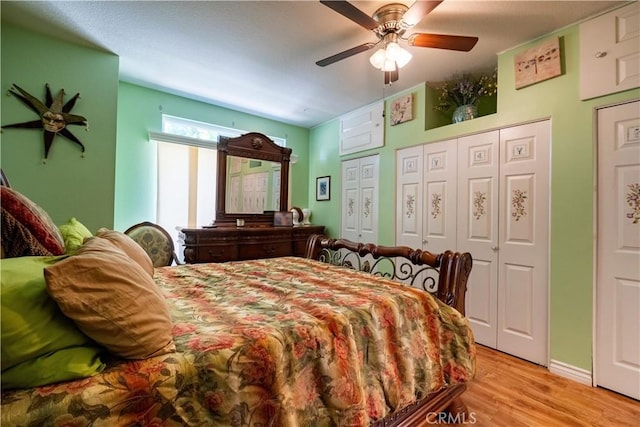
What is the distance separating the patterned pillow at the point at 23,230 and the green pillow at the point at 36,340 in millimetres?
486

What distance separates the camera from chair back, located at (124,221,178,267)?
281cm

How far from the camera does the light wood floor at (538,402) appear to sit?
1.65 m

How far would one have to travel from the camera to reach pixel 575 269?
6.91ft

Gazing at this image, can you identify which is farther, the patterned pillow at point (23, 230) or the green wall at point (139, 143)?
the green wall at point (139, 143)

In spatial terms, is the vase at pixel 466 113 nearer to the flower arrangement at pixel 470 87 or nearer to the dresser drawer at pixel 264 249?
the flower arrangement at pixel 470 87

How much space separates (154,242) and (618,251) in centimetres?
374

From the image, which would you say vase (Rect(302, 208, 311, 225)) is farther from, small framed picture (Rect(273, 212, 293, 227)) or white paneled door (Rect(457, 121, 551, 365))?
white paneled door (Rect(457, 121, 551, 365))

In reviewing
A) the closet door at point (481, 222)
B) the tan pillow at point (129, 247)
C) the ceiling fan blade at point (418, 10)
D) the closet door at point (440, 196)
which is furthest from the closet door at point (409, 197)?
the tan pillow at point (129, 247)

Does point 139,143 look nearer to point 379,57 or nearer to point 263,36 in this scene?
point 263,36

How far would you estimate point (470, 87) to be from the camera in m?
2.84

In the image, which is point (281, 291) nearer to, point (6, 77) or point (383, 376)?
point (383, 376)

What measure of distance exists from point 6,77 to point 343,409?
3.18 m

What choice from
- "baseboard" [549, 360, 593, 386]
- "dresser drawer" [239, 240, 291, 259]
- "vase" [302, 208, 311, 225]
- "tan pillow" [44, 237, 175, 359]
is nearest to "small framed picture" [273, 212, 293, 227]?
"dresser drawer" [239, 240, 291, 259]

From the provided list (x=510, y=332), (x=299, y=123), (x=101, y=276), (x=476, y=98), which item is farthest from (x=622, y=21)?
(x=299, y=123)
